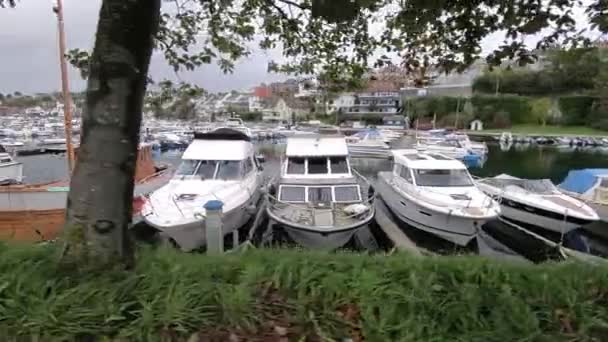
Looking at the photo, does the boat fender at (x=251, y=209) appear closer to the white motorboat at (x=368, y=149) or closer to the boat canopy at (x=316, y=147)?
the boat canopy at (x=316, y=147)

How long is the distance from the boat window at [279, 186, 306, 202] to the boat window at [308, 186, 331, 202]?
0.21 meters

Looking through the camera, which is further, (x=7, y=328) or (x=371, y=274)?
(x=371, y=274)

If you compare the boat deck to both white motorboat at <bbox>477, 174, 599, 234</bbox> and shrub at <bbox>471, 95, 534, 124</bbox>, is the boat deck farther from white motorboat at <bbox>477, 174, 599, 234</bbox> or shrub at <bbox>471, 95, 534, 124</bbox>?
shrub at <bbox>471, 95, 534, 124</bbox>

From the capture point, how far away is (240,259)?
3590 mm

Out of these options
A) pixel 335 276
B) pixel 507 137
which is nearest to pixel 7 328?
pixel 335 276

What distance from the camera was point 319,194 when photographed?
1287 cm

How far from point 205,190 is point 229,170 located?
137cm

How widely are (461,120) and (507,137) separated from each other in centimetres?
1586

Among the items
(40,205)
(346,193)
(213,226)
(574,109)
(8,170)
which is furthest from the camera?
(574,109)

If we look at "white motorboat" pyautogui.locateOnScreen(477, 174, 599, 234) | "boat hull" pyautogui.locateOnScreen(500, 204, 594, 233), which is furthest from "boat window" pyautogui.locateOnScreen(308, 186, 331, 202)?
"boat hull" pyautogui.locateOnScreen(500, 204, 594, 233)

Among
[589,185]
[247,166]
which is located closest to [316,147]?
[247,166]

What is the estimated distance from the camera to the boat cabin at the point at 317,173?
12812mm

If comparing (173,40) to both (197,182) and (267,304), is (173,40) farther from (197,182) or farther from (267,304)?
(197,182)

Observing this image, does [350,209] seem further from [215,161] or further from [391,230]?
[215,161]
